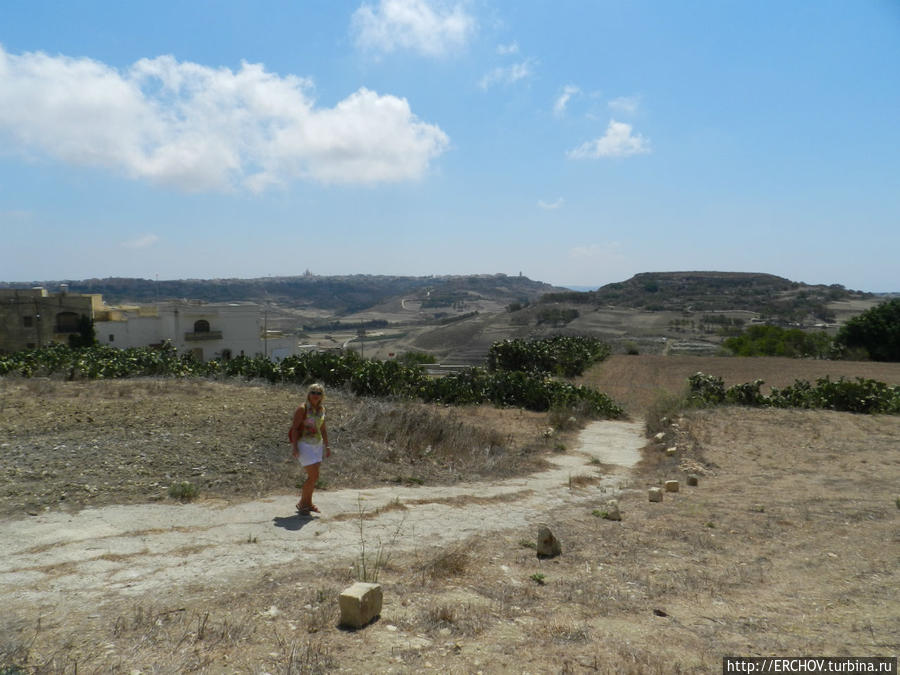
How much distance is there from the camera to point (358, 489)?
7.24 metres

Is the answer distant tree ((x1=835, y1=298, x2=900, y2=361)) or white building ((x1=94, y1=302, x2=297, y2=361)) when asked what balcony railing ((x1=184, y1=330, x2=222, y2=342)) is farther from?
distant tree ((x1=835, y1=298, x2=900, y2=361))

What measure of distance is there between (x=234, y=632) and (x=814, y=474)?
911cm

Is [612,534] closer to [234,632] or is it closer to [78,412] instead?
[234,632]

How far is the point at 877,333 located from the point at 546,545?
37.3m

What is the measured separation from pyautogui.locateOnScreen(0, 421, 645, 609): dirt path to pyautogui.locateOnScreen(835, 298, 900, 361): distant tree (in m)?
34.6

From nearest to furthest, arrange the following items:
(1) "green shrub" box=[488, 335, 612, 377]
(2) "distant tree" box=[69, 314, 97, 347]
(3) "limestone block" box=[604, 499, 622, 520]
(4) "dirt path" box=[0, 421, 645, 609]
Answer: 1. (4) "dirt path" box=[0, 421, 645, 609]
2. (3) "limestone block" box=[604, 499, 622, 520]
3. (1) "green shrub" box=[488, 335, 612, 377]
4. (2) "distant tree" box=[69, 314, 97, 347]

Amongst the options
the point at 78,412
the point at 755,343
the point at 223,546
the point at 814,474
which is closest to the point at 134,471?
the point at 223,546

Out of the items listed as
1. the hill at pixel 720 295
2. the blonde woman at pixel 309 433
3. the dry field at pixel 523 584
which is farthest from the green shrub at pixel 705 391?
the hill at pixel 720 295

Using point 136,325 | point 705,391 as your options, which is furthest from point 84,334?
point 705,391

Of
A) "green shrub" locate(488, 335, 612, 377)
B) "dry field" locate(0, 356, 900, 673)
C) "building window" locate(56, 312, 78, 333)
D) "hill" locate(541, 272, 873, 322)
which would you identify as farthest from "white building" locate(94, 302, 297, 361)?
"hill" locate(541, 272, 873, 322)

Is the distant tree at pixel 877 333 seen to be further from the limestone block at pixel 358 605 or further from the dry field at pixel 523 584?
the limestone block at pixel 358 605

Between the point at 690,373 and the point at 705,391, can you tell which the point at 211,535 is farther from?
the point at 690,373

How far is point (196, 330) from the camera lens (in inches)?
1705

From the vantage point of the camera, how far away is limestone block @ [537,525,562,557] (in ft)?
17.5
